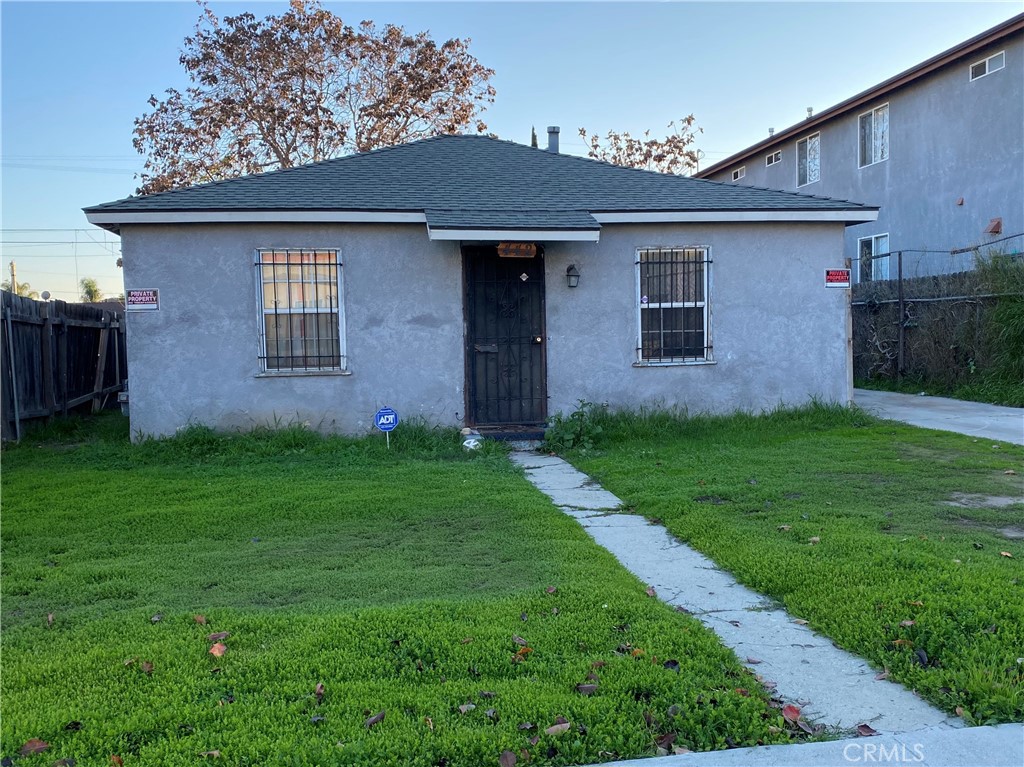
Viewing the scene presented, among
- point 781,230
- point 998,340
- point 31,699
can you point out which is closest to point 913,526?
point 31,699

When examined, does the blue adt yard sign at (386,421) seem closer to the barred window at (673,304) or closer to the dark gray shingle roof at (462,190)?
the dark gray shingle roof at (462,190)

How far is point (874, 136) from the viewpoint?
812 inches

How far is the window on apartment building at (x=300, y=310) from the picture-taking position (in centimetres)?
1032

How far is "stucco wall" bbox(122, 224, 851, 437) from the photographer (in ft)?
33.3

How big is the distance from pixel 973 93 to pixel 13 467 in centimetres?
1816

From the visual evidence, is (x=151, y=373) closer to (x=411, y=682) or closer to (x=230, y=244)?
(x=230, y=244)

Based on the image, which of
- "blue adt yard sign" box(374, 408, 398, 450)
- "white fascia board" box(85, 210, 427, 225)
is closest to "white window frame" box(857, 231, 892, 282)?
"white fascia board" box(85, 210, 427, 225)

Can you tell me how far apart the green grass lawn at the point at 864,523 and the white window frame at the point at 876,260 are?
10.7m

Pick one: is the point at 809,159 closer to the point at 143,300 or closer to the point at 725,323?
the point at 725,323

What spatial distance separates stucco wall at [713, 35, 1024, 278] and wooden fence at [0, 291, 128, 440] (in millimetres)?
17081

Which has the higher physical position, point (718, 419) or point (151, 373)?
point (151, 373)

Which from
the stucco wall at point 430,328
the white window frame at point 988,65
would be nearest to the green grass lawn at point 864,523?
the stucco wall at point 430,328

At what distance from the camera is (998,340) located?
1377cm

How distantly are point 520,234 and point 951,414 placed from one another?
706cm
